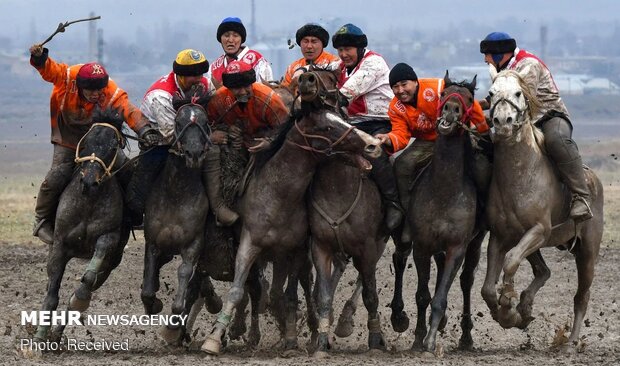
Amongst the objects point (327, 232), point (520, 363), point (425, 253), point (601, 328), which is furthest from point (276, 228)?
point (601, 328)

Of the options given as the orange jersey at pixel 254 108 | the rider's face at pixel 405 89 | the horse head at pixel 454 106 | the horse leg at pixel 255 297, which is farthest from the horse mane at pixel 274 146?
the horse leg at pixel 255 297

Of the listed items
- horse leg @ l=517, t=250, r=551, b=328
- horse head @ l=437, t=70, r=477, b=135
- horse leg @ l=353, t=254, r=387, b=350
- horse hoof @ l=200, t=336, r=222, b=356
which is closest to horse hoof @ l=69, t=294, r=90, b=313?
horse hoof @ l=200, t=336, r=222, b=356

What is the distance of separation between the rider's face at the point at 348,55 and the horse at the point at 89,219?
204 centimetres

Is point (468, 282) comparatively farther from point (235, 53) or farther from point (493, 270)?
point (235, 53)

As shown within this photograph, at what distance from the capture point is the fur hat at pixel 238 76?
1202 cm

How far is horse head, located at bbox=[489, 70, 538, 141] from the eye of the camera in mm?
11453

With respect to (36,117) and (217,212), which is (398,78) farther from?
(36,117)

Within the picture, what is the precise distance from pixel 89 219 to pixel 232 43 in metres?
2.43

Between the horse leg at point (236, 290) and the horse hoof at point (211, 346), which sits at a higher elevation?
the horse leg at point (236, 290)

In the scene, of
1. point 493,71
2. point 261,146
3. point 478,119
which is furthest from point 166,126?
Result: point 493,71

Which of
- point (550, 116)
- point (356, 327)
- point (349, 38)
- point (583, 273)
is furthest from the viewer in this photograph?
point (356, 327)

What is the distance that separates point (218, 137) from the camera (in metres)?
12.3

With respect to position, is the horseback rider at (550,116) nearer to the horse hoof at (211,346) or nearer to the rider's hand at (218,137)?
the rider's hand at (218,137)

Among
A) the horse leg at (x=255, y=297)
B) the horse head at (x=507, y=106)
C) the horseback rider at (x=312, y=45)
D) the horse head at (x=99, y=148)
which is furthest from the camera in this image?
the horseback rider at (x=312, y=45)
